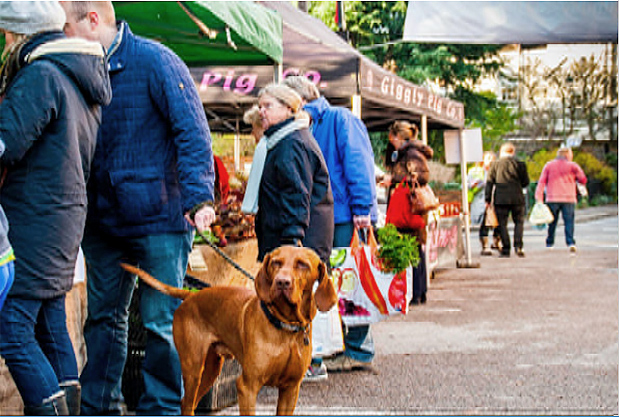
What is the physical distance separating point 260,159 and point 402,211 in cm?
436

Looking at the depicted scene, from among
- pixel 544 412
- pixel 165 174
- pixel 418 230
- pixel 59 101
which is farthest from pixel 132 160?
pixel 418 230

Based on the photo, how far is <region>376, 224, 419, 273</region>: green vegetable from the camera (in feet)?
23.7

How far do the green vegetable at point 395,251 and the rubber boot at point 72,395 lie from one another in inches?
144

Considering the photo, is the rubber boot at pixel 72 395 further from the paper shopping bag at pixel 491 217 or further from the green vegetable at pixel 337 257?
the paper shopping bag at pixel 491 217

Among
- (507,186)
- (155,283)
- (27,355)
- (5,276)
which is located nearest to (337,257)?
(155,283)

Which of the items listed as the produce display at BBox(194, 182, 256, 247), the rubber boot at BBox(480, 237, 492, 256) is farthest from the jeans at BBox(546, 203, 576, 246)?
the produce display at BBox(194, 182, 256, 247)

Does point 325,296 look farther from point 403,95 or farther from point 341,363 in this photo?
point 403,95

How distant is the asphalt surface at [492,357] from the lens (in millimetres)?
5809

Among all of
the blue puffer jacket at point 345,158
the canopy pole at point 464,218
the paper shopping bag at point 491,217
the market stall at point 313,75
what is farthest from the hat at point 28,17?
the paper shopping bag at point 491,217

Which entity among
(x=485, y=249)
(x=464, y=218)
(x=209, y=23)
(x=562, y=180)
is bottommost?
(x=485, y=249)

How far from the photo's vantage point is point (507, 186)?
686 inches

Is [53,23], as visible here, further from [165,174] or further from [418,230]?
[418,230]

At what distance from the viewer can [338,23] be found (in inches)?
739

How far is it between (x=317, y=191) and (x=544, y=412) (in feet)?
6.00
